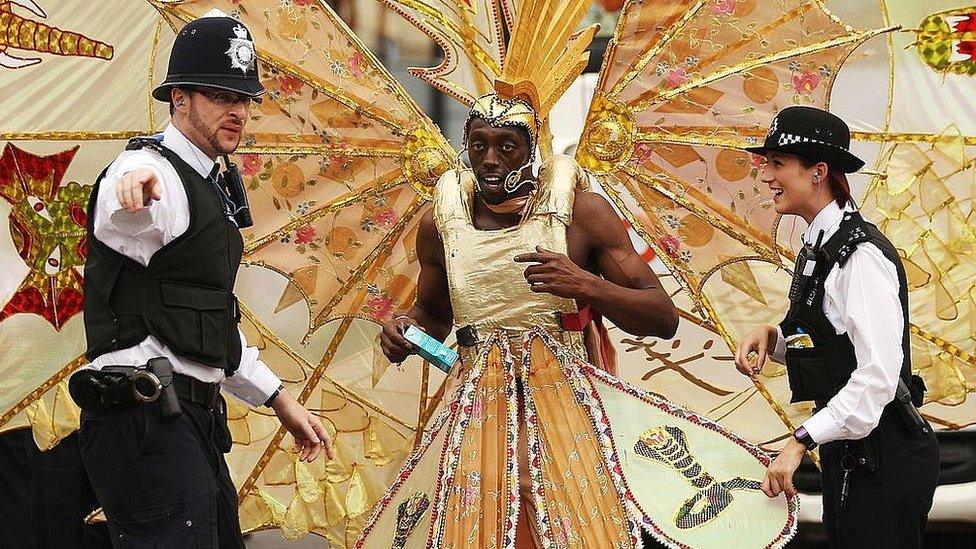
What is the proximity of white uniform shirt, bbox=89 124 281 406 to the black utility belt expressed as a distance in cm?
4

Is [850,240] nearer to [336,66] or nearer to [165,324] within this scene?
[165,324]

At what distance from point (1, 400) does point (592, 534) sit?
2099mm

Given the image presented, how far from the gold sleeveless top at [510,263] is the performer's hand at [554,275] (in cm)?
19

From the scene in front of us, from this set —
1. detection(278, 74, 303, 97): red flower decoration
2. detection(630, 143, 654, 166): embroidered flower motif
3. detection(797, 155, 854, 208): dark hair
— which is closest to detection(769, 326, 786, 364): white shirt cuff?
detection(797, 155, 854, 208): dark hair

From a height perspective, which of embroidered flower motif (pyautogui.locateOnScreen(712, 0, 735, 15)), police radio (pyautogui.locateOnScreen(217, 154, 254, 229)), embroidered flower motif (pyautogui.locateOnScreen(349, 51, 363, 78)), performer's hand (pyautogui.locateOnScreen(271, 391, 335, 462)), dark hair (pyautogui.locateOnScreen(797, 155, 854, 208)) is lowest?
performer's hand (pyautogui.locateOnScreen(271, 391, 335, 462))

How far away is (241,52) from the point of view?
12.1 ft

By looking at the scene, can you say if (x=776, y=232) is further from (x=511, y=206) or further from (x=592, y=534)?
(x=592, y=534)

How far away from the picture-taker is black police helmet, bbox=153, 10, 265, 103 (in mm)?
3619

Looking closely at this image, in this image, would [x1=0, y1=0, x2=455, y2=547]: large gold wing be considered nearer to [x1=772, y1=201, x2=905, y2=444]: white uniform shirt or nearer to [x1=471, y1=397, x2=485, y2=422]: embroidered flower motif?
[x1=471, y1=397, x2=485, y2=422]: embroidered flower motif

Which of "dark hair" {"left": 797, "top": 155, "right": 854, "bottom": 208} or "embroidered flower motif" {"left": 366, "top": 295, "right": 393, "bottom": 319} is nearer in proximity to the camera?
"dark hair" {"left": 797, "top": 155, "right": 854, "bottom": 208}

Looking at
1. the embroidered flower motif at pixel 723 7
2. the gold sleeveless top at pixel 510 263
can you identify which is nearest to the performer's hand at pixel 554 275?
A: the gold sleeveless top at pixel 510 263

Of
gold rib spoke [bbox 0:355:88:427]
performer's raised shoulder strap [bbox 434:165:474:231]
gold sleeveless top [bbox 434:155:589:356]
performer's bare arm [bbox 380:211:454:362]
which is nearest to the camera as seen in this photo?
gold sleeveless top [bbox 434:155:589:356]

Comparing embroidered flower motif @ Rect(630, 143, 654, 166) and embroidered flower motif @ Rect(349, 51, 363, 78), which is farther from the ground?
embroidered flower motif @ Rect(349, 51, 363, 78)

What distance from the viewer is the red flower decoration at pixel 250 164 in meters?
4.76
